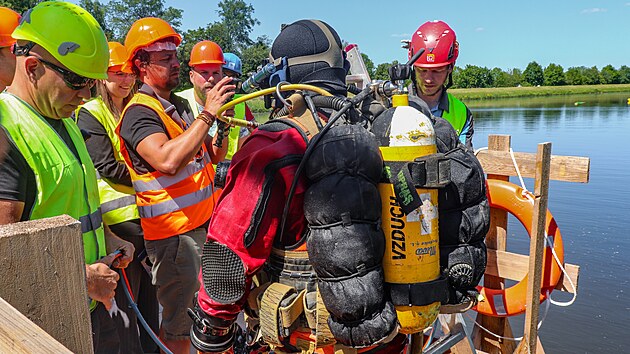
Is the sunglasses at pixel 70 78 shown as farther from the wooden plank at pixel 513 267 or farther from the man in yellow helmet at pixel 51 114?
the wooden plank at pixel 513 267

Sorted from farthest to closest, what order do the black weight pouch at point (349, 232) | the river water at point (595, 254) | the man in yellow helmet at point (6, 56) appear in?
the river water at point (595, 254) < the man in yellow helmet at point (6, 56) < the black weight pouch at point (349, 232)

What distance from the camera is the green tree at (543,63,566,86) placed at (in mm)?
98812

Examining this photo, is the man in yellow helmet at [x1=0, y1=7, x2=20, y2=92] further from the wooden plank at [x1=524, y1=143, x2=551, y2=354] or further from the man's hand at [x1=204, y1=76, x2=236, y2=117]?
the wooden plank at [x1=524, y1=143, x2=551, y2=354]

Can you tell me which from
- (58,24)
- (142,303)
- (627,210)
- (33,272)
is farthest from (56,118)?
(627,210)

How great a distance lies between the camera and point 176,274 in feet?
10.1

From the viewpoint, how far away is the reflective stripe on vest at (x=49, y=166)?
6.30ft

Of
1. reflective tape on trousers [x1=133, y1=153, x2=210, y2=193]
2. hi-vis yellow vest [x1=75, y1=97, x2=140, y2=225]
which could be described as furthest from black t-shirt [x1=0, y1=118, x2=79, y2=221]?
hi-vis yellow vest [x1=75, y1=97, x2=140, y2=225]

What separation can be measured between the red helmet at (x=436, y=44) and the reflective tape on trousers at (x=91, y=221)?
93.6 inches

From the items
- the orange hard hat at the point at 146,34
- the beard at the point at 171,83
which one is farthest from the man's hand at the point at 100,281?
the orange hard hat at the point at 146,34

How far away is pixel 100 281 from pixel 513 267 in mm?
2676

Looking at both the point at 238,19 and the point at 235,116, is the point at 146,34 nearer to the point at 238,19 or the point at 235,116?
the point at 235,116

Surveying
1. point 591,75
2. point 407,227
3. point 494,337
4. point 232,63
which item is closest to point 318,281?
point 407,227

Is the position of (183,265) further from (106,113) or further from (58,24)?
(58,24)

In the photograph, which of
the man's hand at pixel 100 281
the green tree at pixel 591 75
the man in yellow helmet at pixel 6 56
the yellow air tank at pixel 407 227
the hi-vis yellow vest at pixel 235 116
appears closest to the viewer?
the yellow air tank at pixel 407 227
